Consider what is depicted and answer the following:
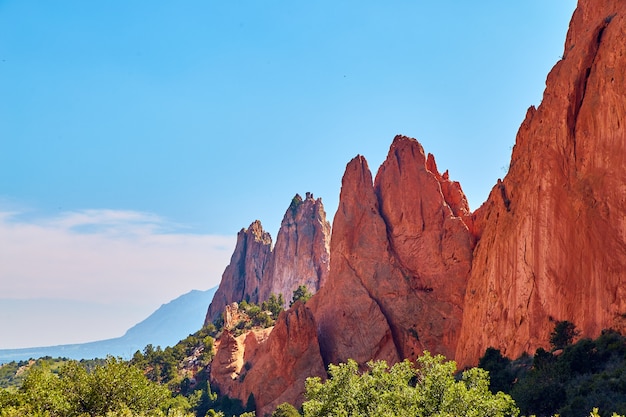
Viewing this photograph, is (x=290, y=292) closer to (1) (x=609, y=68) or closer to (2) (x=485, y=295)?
(2) (x=485, y=295)

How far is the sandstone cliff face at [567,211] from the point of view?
42.7 meters

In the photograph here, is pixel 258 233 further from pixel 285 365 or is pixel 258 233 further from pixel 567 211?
pixel 567 211

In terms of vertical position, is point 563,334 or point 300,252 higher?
point 300,252

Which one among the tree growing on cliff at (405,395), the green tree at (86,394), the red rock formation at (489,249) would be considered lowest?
the tree growing on cliff at (405,395)

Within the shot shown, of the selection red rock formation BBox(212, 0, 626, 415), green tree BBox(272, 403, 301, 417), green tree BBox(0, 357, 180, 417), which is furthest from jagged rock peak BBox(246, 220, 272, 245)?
green tree BBox(0, 357, 180, 417)

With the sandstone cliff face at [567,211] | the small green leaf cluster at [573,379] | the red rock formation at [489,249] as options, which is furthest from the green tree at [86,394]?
the red rock formation at [489,249]

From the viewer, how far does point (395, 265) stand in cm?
7438

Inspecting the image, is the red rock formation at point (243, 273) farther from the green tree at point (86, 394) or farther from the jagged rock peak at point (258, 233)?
the green tree at point (86, 394)

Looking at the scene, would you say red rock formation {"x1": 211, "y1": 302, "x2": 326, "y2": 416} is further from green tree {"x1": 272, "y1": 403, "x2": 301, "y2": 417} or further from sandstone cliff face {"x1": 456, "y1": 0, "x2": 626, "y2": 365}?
sandstone cliff face {"x1": 456, "y1": 0, "x2": 626, "y2": 365}

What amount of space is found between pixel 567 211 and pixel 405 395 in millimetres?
33559

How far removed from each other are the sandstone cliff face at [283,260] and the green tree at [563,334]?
98.9m

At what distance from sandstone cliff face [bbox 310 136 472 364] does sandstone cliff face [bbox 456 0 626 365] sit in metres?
9.73

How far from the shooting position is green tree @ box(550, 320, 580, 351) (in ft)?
144

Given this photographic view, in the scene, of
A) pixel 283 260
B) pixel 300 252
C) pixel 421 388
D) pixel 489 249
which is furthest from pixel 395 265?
pixel 283 260
